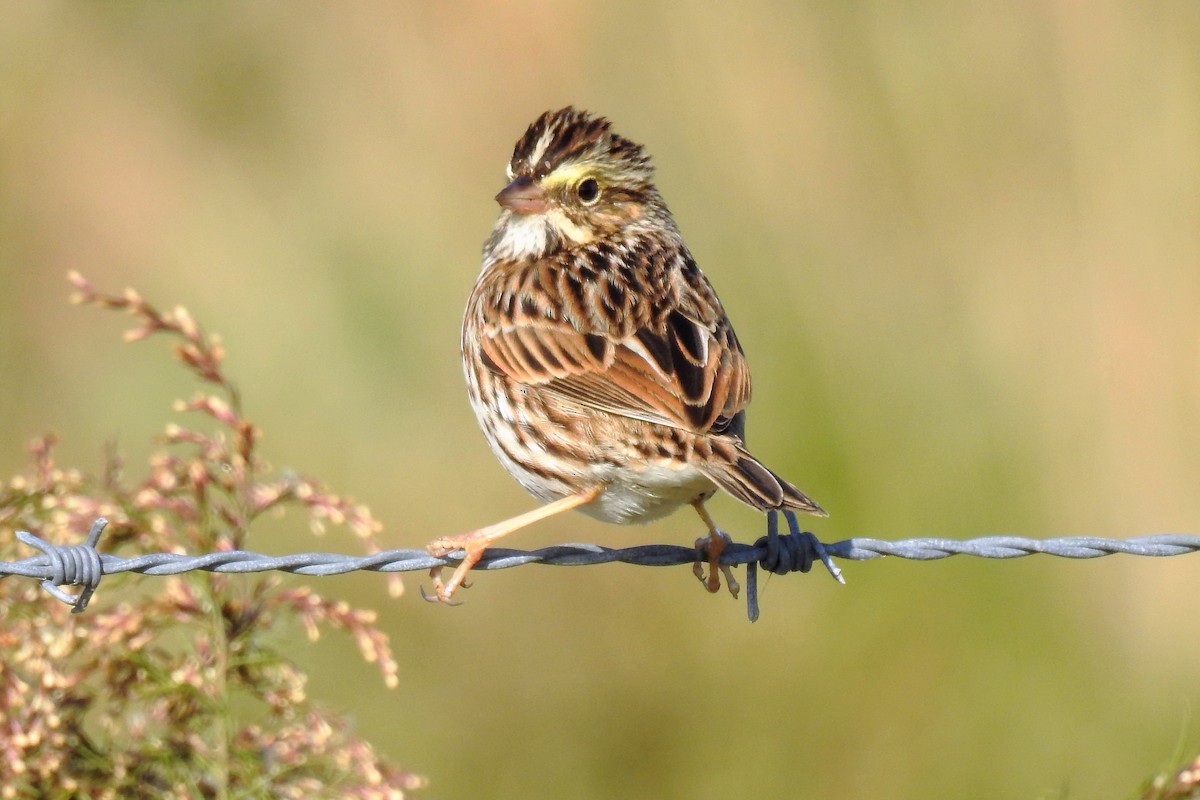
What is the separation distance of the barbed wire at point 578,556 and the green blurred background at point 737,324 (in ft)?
9.16

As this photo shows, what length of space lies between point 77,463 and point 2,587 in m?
4.77

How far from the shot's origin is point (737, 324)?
8852 mm

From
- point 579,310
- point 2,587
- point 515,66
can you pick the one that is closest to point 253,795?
point 2,587

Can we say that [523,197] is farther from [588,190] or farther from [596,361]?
[596,361]

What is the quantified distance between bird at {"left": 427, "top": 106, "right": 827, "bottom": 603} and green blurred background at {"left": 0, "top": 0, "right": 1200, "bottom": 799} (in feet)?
7.78

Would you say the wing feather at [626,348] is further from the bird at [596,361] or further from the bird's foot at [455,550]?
the bird's foot at [455,550]

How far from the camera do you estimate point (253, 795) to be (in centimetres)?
454

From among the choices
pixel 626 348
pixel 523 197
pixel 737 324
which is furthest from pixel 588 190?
pixel 737 324

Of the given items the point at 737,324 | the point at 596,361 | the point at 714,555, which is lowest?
the point at 714,555

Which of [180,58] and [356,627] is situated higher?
[180,58]

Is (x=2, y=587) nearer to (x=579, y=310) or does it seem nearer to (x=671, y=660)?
(x=579, y=310)

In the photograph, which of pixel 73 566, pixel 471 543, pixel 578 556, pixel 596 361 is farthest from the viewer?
pixel 596 361

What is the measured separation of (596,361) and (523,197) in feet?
2.89

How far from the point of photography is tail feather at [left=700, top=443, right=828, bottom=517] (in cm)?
424
